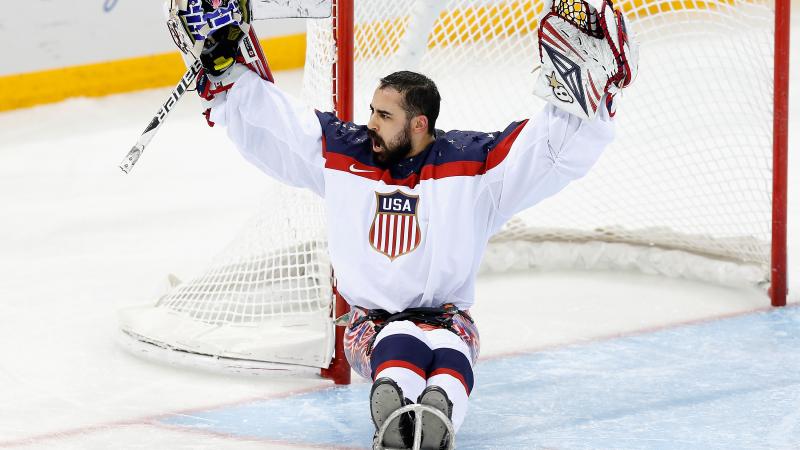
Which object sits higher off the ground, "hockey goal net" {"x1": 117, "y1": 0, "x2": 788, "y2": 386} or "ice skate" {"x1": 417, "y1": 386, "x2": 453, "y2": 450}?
"hockey goal net" {"x1": 117, "y1": 0, "x2": 788, "y2": 386}

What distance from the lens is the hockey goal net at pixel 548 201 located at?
3627 mm

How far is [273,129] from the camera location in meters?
3.09

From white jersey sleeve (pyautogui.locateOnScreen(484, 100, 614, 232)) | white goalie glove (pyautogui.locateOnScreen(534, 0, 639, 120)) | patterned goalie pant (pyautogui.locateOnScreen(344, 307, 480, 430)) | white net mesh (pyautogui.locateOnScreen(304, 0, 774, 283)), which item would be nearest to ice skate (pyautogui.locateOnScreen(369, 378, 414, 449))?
patterned goalie pant (pyautogui.locateOnScreen(344, 307, 480, 430))

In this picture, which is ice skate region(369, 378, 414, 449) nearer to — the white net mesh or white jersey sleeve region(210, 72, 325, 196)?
white jersey sleeve region(210, 72, 325, 196)

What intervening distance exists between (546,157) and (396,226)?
356 millimetres

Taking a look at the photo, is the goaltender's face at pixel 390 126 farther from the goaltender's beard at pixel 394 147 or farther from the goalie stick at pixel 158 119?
the goalie stick at pixel 158 119

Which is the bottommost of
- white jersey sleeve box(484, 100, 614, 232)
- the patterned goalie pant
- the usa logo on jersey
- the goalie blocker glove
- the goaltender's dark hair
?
the patterned goalie pant

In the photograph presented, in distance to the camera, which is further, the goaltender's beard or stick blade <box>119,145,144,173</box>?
the goaltender's beard

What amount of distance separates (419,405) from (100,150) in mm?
3870

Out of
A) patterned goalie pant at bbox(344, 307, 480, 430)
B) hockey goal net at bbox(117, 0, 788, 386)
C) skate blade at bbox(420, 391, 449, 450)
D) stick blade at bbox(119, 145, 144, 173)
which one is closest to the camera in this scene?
skate blade at bbox(420, 391, 449, 450)

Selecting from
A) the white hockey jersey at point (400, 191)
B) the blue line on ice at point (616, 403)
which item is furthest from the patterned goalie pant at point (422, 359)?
the blue line on ice at point (616, 403)

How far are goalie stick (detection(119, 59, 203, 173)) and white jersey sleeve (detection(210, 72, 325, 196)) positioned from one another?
9cm

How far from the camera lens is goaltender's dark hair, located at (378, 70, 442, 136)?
3000 millimetres

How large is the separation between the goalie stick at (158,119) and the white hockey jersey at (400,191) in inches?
3.6
